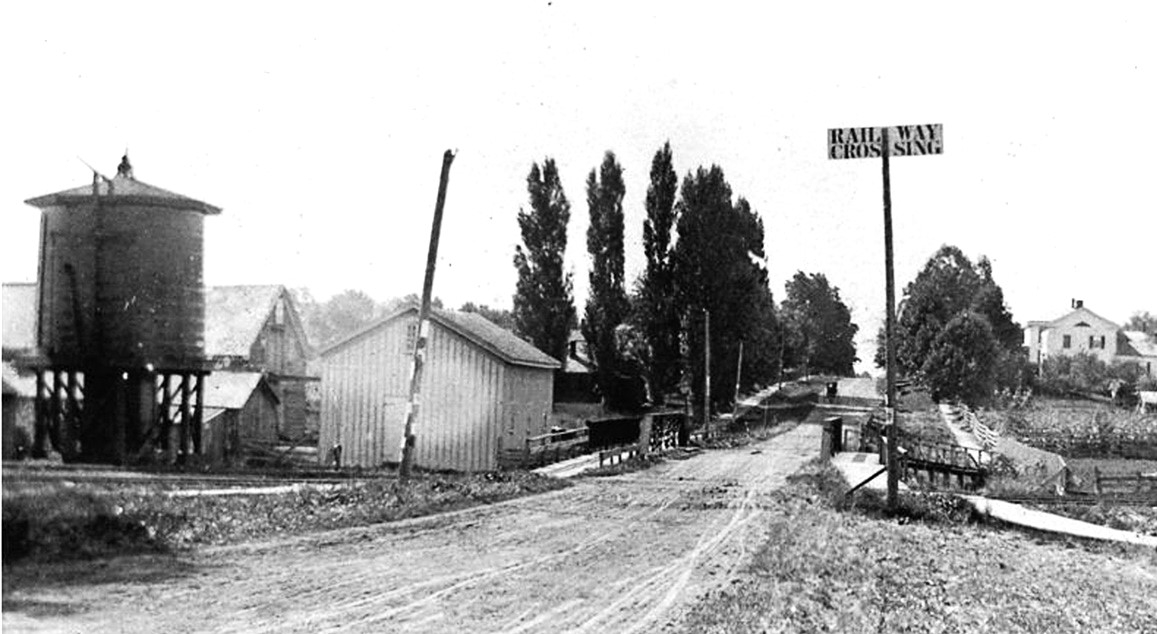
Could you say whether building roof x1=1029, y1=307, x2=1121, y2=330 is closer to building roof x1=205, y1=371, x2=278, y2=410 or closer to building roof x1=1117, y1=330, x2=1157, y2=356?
building roof x1=1117, y1=330, x2=1157, y2=356

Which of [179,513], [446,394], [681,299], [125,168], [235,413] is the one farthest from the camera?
[446,394]

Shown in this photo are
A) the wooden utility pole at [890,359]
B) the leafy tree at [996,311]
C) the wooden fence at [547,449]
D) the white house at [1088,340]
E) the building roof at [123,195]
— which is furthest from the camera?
the wooden fence at [547,449]

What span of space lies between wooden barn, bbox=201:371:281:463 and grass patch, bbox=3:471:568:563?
0.46 meters

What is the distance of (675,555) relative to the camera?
34.7 feet

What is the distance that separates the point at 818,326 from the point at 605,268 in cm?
323

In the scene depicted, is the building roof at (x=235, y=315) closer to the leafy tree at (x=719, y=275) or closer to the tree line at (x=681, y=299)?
the tree line at (x=681, y=299)

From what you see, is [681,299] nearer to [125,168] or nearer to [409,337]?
[409,337]

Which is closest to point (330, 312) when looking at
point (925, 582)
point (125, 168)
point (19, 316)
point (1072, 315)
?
point (125, 168)

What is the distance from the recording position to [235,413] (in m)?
8.46

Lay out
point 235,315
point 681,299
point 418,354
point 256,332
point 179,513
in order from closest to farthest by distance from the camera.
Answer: point 235,315
point 256,332
point 179,513
point 418,354
point 681,299

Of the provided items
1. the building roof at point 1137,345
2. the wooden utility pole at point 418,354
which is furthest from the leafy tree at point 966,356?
the wooden utility pole at point 418,354

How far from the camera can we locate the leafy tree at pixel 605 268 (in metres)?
11.3

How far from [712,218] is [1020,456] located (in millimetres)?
17188

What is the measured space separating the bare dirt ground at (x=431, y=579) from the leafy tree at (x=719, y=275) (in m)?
2.71
